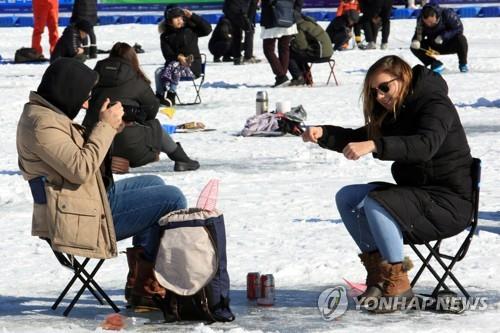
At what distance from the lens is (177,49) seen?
16.5 metres

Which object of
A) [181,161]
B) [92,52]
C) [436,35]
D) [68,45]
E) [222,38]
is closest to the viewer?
[181,161]

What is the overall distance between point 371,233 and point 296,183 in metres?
4.25

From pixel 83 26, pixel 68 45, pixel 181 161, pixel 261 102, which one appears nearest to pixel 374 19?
pixel 83 26

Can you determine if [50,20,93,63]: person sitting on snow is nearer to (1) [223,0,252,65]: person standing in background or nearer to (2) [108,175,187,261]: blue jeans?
(1) [223,0,252,65]: person standing in background

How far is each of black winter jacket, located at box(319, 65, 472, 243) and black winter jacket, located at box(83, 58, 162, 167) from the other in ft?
12.8

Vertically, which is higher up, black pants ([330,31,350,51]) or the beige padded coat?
the beige padded coat

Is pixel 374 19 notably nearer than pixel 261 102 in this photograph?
No

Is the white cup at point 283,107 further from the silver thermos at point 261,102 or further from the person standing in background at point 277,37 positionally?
the person standing in background at point 277,37

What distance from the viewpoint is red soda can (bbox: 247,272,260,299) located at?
6219mm

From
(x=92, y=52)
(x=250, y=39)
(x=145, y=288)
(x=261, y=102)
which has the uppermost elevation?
(x=145, y=288)

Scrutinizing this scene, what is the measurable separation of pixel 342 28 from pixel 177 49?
6873 mm

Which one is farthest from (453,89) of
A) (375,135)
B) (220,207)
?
(375,135)

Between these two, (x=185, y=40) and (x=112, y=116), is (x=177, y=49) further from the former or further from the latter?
(x=112, y=116)

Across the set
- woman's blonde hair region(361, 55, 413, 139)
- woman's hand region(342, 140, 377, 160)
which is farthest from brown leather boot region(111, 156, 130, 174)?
woman's hand region(342, 140, 377, 160)
